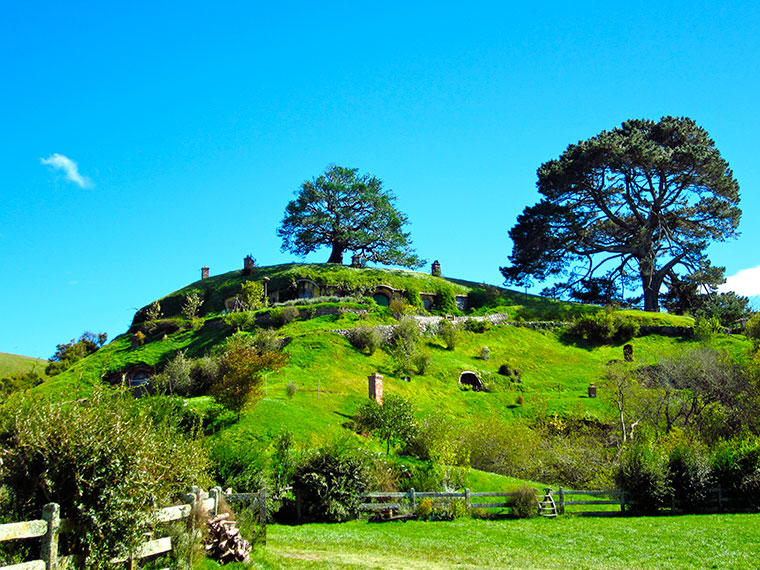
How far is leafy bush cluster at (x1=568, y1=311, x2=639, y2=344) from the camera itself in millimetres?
54094

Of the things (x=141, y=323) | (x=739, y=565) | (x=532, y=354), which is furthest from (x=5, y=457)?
(x=141, y=323)

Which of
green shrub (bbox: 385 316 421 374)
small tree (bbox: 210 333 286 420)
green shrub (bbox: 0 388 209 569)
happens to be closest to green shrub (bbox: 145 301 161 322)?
green shrub (bbox: 385 316 421 374)

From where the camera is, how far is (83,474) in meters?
9.66

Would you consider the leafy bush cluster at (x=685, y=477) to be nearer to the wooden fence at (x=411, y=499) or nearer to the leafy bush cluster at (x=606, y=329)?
the wooden fence at (x=411, y=499)

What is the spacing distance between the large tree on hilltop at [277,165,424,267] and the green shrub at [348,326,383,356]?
23512 mm

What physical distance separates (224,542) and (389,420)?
1651 centimetres

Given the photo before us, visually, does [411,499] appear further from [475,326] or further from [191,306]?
[191,306]

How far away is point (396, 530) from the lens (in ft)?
61.5

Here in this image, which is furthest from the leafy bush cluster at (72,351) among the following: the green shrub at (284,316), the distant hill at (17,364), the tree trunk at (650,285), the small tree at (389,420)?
the tree trunk at (650,285)

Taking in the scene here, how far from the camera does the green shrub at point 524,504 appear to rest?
21188 mm

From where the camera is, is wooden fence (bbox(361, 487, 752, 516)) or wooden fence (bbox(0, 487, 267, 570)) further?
wooden fence (bbox(361, 487, 752, 516))

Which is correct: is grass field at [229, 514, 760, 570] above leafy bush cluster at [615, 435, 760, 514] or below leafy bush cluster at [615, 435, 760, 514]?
below

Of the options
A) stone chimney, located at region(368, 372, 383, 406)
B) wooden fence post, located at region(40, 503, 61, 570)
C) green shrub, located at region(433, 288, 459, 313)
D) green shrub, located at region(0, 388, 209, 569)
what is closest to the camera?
wooden fence post, located at region(40, 503, 61, 570)

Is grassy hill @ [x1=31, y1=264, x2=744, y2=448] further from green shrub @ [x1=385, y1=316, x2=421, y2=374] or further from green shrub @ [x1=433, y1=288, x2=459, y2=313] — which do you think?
green shrub @ [x1=433, y1=288, x2=459, y2=313]
